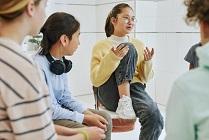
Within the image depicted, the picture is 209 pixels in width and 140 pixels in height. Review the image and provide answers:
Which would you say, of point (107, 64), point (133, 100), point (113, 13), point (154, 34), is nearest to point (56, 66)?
point (107, 64)

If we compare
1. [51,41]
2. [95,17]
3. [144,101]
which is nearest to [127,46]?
[144,101]

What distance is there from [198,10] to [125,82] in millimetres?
1053

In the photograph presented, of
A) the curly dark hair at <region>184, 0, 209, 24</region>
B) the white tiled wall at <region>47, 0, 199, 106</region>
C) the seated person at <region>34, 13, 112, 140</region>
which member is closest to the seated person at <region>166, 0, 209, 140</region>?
the curly dark hair at <region>184, 0, 209, 24</region>

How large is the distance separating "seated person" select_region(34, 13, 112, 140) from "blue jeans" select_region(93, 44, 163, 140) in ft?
1.08

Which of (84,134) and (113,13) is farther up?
(113,13)

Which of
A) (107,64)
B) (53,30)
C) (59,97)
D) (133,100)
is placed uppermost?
(53,30)

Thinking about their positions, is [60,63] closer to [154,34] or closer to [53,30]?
[53,30]

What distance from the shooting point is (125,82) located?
1.85 m

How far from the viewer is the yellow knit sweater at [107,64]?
181cm

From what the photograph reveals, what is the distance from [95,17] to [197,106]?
8.47 ft

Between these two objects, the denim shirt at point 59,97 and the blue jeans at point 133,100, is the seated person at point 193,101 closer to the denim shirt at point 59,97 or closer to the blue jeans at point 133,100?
the denim shirt at point 59,97

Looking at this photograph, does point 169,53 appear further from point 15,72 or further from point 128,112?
point 15,72

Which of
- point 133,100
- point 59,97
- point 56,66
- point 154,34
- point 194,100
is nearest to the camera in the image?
point 194,100

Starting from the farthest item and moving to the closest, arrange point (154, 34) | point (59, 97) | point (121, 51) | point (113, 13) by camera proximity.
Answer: point (154, 34), point (113, 13), point (121, 51), point (59, 97)
